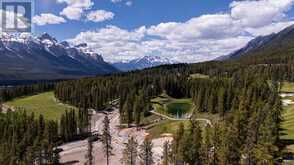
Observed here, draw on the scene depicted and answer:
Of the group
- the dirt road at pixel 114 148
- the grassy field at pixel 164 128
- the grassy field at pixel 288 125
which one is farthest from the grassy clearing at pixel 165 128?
the grassy field at pixel 288 125

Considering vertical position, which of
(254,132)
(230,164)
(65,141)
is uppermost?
(254,132)

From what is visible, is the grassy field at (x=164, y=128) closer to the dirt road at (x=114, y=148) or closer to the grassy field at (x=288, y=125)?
the dirt road at (x=114, y=148)

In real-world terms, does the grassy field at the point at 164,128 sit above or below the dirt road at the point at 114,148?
above

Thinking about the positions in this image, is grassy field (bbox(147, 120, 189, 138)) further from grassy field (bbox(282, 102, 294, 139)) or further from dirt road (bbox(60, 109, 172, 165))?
grassy field (bbox(282, 102, 294, 139))

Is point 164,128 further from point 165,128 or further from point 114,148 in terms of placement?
point 114,148

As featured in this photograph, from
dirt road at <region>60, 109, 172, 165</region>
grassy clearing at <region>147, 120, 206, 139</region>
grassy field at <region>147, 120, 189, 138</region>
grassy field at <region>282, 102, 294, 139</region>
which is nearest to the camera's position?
grassy field at <region>282, 102, 294, 139</region>

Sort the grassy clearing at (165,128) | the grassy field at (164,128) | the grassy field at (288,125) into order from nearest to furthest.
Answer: the grassy field at (288,125) < the grassy clearing at (165,128) < the grassy field at (164,128)

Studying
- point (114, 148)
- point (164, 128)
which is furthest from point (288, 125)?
point (114, 148)

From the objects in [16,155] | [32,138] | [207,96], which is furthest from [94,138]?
[207,96]

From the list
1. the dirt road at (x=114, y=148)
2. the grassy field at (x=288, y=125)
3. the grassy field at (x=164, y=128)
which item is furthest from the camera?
the grassy field at (x=164, y=128)

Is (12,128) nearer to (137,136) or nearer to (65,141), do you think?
(65,141)

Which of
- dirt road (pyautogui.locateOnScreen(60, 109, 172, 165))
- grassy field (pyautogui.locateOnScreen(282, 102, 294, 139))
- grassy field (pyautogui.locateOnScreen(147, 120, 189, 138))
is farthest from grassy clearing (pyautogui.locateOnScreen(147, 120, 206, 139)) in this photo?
grassy field (pyautogui.locateOnScreen(282, 102, 294, 139))
